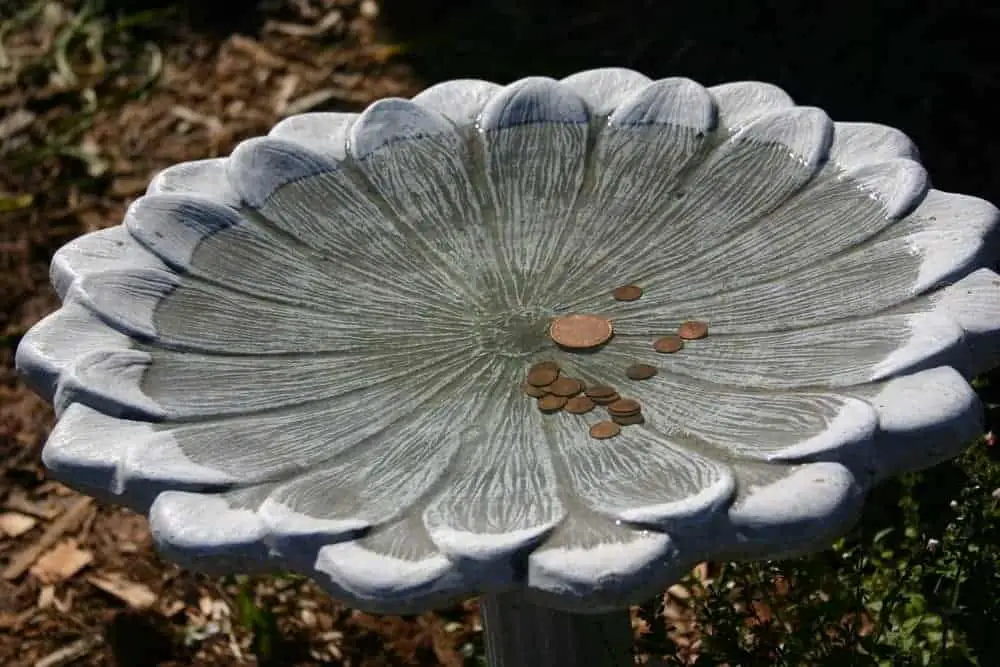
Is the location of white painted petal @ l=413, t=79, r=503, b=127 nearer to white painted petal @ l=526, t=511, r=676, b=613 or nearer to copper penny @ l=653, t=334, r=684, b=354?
copper penny @ l=653, t=334, r=684, b=354

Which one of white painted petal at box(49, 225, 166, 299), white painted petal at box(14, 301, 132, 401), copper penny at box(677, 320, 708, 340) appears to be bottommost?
copper penny at box(677, 320, 708, 340)

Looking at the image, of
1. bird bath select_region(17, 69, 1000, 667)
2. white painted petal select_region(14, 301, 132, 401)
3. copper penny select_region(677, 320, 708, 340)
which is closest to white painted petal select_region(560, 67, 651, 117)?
bird bath select_region(17, 69, 1000, 667)

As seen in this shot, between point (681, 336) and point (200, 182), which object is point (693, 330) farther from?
point (200, 182)

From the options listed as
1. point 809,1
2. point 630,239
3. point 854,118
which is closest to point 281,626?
point 630,239

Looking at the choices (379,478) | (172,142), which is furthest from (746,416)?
(172,142)

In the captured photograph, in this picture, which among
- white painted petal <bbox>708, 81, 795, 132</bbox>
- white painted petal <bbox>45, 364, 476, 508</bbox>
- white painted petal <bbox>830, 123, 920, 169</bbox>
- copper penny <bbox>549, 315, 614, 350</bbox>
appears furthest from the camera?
white painted petal <bbox>708, 81, 795, 132</bbox>

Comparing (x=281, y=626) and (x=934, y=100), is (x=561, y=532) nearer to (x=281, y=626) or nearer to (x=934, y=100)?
(x=281, y=626)

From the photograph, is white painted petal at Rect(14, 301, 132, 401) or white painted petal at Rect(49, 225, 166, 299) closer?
white painted petal at Rect(14, 301, 132, 401)
